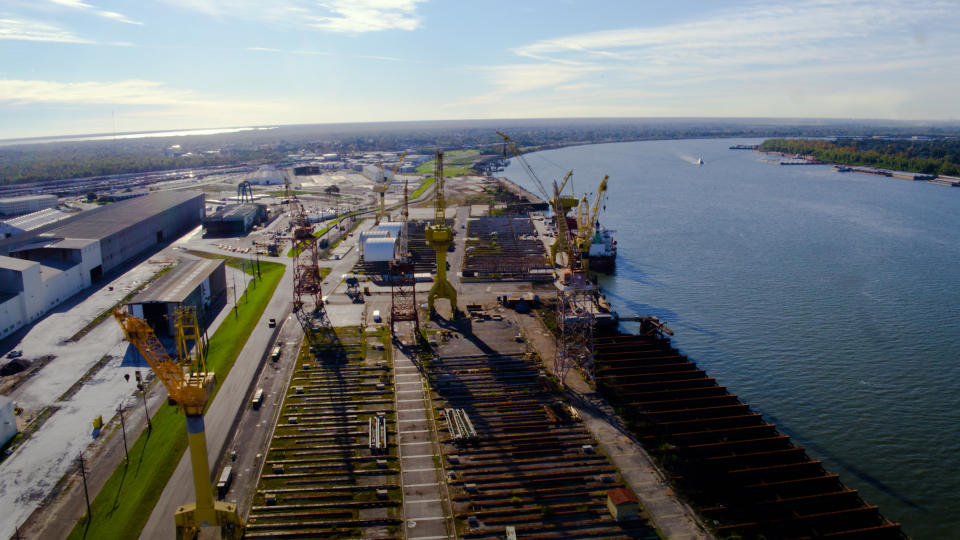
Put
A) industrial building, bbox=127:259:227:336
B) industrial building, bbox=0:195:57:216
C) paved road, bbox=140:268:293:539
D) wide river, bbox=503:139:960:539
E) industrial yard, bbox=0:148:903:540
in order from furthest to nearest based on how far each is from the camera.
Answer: industrial building, bbox=0:195:57:216 → industrial building, bbox=127:259:227:336 → wide river, bbox=503:139:960:539 → paved road, bbox=140:268:293:539 → industrial yard, bbox=0:148:903:540

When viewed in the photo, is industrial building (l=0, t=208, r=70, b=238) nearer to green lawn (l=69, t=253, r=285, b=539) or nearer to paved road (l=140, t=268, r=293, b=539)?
paved road (l=140, t=268, r=293, b=539)

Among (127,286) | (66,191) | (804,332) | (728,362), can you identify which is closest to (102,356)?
(127,286)

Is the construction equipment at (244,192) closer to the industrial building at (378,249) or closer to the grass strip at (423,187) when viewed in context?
the grass strip at (423,187)

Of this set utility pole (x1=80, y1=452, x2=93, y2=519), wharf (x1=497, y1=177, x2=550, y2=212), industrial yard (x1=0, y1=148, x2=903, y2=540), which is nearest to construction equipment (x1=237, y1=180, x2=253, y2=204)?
industrial yard (x1=0, y1=148, x2=903, y2=540)

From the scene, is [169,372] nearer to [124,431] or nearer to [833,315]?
[124,431]

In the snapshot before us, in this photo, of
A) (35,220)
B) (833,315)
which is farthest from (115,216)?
(833,315)

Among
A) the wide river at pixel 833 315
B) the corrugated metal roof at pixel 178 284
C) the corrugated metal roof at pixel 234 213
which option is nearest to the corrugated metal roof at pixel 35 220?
the corrugated metal roof at pixel 234 213

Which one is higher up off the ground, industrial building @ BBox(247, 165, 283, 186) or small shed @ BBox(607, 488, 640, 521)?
industrial building @ BBox(247, 165, 283, 186)
